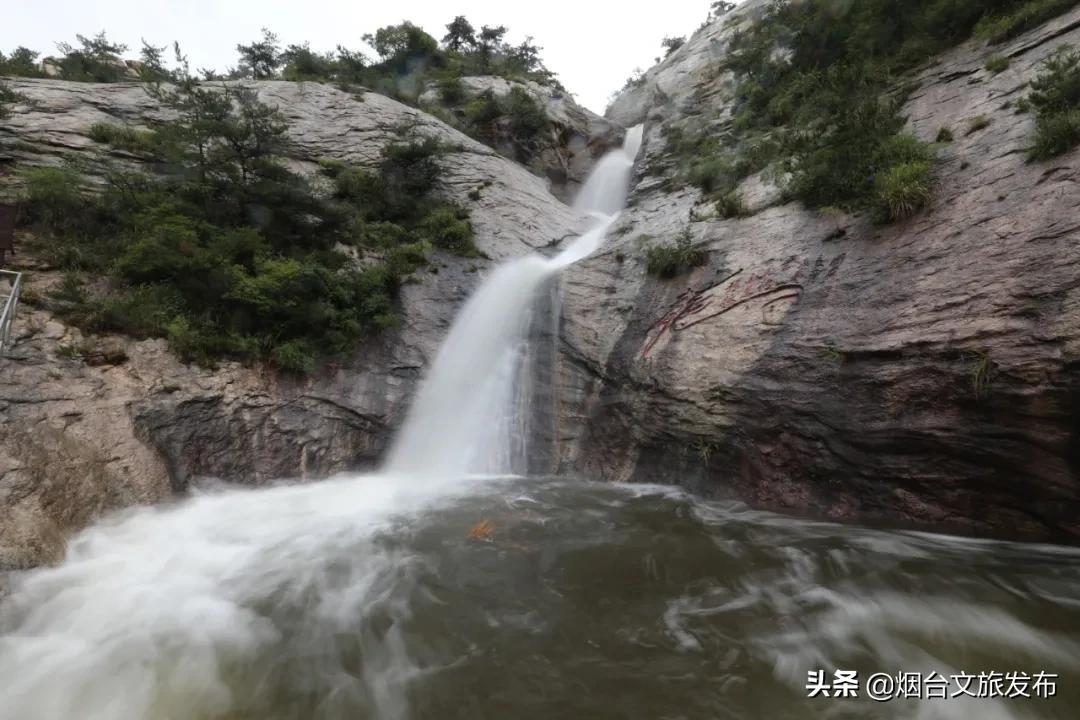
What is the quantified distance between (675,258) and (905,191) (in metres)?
3.33

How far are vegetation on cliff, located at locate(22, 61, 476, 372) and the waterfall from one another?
1.70 m

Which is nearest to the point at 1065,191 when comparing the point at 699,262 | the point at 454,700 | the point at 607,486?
the point at 699,262

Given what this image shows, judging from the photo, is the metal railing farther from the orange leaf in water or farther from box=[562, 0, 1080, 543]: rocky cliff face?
box=[562, 0, 1080, 543]: rocky cliff face

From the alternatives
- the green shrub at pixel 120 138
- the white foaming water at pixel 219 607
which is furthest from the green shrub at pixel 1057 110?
the green shrub at pixel 120 138

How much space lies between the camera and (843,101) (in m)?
8.49

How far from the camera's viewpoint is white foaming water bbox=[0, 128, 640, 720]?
283 cm

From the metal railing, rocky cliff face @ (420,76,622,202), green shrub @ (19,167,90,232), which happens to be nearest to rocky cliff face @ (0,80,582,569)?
the metal railing

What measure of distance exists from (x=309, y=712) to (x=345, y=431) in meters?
5.76

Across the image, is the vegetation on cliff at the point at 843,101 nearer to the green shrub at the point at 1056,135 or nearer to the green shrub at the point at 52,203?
the green shrub at the point at 1056,135

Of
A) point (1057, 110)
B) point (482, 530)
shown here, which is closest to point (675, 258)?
point (1057, 110)

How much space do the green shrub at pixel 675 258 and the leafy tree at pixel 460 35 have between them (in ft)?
98.2

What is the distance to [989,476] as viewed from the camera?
4.34 m

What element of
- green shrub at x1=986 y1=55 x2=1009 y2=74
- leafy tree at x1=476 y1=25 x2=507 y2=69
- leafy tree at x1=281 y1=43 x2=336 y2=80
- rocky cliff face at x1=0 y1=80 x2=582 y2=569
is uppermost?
leafy tree at x1=476 y1=25 x2=507 y2=69

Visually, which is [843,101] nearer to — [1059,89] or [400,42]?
[1059,89]
